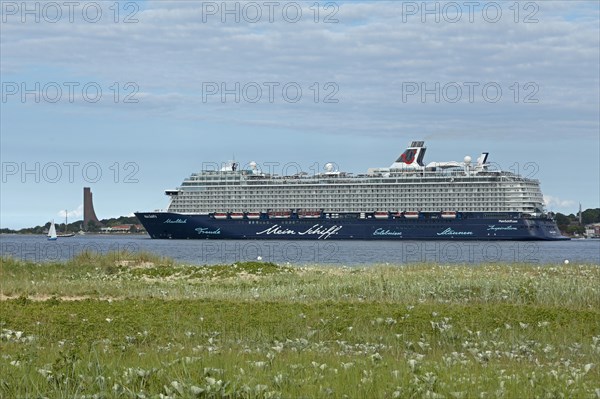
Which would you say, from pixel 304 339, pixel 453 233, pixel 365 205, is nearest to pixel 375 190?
pixel 365 205

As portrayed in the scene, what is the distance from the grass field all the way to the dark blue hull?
8105cm

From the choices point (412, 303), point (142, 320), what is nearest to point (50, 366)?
point (142, 320)

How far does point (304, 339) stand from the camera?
15125mm

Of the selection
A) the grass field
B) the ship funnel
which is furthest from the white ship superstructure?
the grass field

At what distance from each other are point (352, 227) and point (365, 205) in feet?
11.7

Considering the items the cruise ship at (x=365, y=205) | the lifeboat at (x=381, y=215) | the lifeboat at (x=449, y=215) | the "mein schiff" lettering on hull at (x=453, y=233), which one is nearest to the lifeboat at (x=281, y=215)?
the cruise ship at (x=365, y=205)

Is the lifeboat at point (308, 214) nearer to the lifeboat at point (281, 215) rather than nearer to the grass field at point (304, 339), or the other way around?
the lifeboat at point (281, 215)

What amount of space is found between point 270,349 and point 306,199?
10308cm

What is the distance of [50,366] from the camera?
39.1 ft

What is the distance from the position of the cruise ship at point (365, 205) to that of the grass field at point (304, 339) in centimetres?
8161

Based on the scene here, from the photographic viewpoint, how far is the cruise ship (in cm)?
11088

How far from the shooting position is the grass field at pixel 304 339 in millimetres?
10594

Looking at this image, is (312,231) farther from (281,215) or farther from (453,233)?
(453,233)

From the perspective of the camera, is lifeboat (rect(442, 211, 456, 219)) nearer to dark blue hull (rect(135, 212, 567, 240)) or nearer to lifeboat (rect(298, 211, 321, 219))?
dark blue hull (rect(135, 212, 567, 240))
